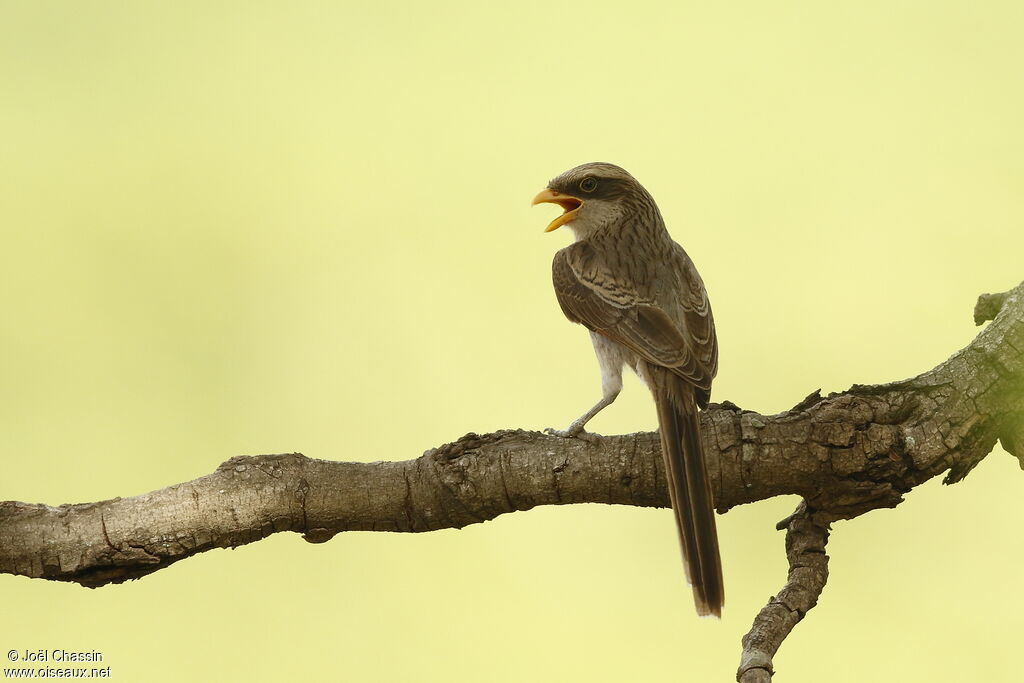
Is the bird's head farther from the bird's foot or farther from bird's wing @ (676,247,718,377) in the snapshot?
the bird's foot

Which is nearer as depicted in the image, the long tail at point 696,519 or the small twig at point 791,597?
the small twig at point 791,597

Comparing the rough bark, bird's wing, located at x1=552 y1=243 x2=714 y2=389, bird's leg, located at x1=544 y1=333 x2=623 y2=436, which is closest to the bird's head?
bird's wing, located at x1=552 y1=243 x2=714 y2=389

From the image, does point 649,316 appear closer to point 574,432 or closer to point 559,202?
point 574,432

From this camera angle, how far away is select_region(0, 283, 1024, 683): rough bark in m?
3.52

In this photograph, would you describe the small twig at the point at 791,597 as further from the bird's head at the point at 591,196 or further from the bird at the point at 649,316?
the bird's head at the point at 591,196

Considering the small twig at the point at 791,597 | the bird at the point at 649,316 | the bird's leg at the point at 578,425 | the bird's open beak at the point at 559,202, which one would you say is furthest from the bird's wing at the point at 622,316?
the small twig at the point at 791,597

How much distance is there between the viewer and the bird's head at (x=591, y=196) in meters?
4.84

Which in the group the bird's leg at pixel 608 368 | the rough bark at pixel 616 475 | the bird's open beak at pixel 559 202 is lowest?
the rough bark at pixel 616 475

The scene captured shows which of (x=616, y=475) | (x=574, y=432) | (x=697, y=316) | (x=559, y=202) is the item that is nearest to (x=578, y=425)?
(x=574, y=432)

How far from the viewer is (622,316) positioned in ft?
14.0

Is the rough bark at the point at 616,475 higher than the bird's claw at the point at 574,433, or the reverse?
the bird's claw at the point at 574,433

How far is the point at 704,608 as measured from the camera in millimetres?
3436

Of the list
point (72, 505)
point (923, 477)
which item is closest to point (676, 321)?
point (923, 477)

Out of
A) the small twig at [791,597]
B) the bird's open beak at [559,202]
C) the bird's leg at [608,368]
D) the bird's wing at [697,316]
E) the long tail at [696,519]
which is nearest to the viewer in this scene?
the small twig at [791,597]
